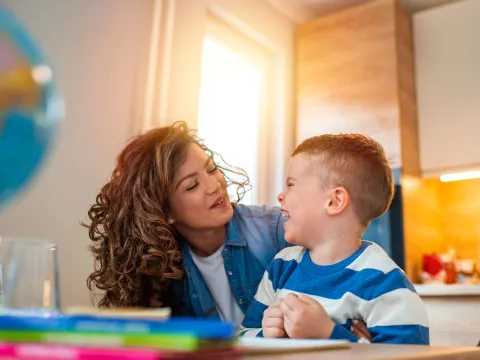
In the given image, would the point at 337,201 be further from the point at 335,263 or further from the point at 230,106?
the point at 230,106

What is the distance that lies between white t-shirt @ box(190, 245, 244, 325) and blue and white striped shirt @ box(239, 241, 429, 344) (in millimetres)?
352

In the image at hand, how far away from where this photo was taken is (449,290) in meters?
2.20

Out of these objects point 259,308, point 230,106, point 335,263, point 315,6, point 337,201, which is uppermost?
point 315,6

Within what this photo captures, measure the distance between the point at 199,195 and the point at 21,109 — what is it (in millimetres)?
929

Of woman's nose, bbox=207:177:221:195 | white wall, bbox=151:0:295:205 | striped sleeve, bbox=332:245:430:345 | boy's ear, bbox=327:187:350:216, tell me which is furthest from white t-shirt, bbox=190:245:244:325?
white wall, bbox=151:0:295:205

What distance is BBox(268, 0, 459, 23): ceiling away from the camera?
2966 mm

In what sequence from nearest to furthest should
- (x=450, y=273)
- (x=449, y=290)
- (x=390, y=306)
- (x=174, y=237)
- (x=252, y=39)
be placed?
(x=390, y=306)
(x=174, y=237)
(x=449, y=290)
(x=450, y=273)
(x=252, y=39)

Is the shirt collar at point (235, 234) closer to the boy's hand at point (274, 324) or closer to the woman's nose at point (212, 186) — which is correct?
the woman's nose at point (212, 186)

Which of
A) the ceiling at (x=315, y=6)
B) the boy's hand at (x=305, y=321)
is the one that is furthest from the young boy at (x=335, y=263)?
the ceiling at (x=315, y=6)

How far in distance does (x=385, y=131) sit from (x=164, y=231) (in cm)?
160

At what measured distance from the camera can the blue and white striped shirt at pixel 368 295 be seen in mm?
901

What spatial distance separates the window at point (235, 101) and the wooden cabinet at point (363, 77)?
0.25m

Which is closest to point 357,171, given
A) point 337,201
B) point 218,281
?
point 337,201

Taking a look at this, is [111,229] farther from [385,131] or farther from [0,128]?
[385,131]
